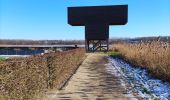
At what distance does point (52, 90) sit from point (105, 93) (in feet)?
5.05

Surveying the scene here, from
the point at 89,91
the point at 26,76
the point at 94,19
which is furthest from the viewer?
the point at 94,19

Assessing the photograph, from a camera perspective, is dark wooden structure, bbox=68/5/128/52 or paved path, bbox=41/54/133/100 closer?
paved path, bbox=41/54/133/100

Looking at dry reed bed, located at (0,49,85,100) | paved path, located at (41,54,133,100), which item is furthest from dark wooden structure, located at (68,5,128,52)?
dry reed bed, located at (0,49,85,100)

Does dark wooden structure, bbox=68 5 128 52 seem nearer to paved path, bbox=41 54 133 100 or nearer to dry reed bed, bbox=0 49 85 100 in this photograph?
paved path, bbox=41 54 133 100

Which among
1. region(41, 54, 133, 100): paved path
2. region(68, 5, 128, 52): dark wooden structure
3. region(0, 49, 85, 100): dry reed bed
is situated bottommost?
region(41, 54, 133, 100): paved path

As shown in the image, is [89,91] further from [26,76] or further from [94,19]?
[94,19]

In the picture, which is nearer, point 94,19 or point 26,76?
point 26,76

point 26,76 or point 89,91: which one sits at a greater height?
point 26,76

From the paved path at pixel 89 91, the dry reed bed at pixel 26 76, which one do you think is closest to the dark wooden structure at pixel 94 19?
the paved path at pixel 89 91

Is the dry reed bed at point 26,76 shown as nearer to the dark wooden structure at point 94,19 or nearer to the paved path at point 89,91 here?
the paved path at point 89,91

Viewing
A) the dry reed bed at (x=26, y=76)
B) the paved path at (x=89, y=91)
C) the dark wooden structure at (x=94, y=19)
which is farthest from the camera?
the dark wooden structure at (x=94, y=19)

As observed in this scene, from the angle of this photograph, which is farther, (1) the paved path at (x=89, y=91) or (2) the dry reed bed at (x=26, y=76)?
(1) the paved path at (x=89, y=91)

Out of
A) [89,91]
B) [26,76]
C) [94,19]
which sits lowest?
[89,91]

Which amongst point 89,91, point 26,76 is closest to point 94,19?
point 89,91
